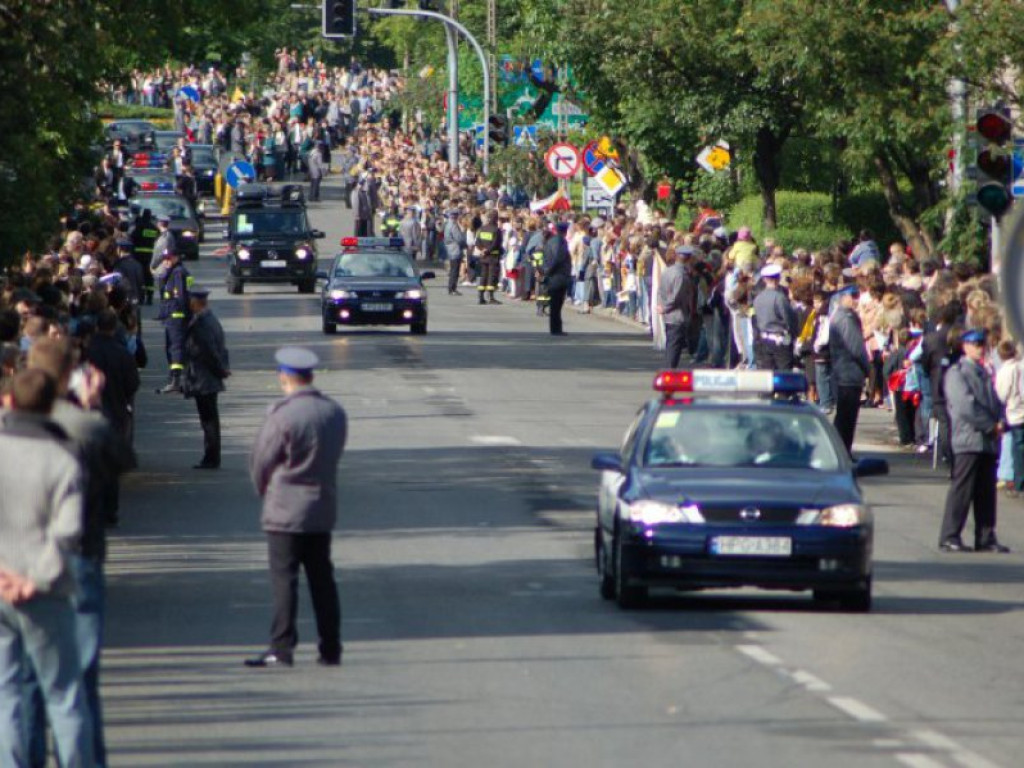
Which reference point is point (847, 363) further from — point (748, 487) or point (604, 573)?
point (748, 487)

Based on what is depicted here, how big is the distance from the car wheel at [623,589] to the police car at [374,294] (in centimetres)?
2684

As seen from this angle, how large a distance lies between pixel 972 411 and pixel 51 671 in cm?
1105

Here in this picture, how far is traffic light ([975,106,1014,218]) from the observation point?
22.8 meters

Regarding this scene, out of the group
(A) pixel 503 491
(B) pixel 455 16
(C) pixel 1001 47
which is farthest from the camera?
(B) pixel 455 16

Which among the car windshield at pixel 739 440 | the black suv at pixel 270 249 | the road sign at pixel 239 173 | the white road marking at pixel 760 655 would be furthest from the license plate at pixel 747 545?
the road sign at pixel 239 173

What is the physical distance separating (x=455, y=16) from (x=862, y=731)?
240 ft

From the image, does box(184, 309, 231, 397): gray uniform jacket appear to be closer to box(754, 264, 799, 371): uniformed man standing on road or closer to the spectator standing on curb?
box(754, 264, 799, 371): uniformed man standing on road

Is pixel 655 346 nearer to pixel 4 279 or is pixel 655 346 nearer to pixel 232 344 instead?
pixel 232 344

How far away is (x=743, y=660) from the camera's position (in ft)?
44.6

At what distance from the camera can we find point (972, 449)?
1931cm

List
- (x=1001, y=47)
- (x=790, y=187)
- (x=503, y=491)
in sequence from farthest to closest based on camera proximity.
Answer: (x=790, y=187), (x=1001, y=47), (x=503, y=491)

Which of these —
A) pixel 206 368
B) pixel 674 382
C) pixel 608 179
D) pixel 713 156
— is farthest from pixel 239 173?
pixel 674 382

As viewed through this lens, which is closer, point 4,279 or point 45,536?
point 45,536

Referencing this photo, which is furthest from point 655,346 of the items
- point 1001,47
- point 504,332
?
point 1001,47
